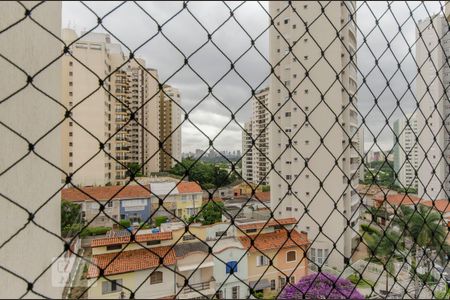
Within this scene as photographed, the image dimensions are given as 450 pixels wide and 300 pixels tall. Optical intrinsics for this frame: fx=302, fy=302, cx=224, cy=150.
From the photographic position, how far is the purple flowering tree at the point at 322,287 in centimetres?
63

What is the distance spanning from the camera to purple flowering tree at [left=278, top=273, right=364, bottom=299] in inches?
24.8

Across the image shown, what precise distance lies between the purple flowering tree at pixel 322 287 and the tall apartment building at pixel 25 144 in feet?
1.45

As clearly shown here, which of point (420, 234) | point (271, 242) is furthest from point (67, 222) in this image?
point (420, 234)

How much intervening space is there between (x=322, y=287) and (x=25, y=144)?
112 inches

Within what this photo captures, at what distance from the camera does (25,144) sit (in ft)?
1.26

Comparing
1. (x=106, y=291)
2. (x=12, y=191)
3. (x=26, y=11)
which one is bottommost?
(x=106, y=291)

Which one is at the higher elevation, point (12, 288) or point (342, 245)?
point (12, 288)

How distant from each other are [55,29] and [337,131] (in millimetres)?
6187

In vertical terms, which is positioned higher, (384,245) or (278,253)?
(278,253)

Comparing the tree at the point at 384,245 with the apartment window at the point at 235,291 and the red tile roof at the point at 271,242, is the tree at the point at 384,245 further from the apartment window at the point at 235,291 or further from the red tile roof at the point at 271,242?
the apartment window at the point at 235,291

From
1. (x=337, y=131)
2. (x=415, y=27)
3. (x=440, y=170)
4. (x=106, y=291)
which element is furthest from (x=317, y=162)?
(x=415, y=27)

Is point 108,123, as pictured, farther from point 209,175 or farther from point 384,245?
point 384,245

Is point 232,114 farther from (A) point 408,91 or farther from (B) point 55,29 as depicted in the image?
(A) point 408,91

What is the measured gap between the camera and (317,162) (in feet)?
22.3
